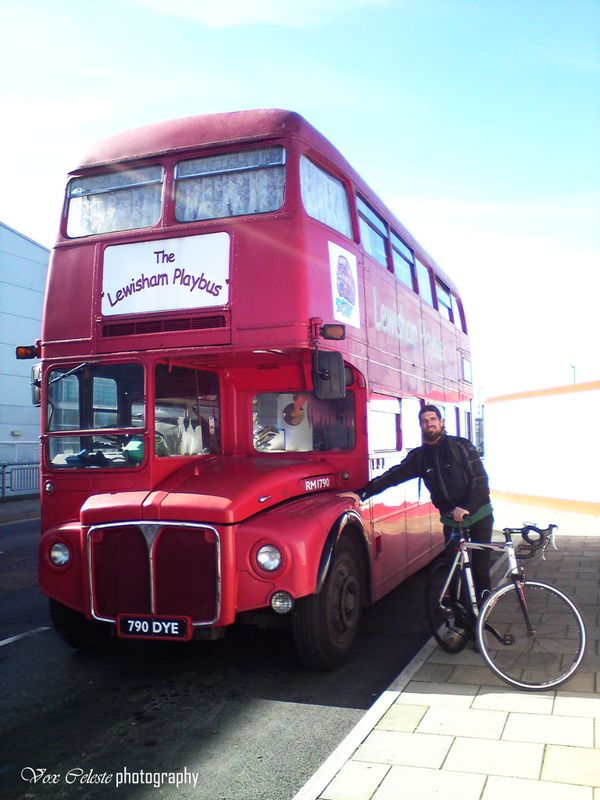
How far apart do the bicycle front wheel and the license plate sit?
1.94 metres

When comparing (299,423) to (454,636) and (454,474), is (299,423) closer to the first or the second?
(454,474)

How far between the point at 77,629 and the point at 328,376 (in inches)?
110

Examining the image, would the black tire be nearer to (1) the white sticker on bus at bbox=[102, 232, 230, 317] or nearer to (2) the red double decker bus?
(2) the red double decker bus

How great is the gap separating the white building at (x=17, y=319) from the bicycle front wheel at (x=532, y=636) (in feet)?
82.5

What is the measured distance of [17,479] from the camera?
2261cm

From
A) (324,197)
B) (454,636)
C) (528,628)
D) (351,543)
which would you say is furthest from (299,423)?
(528,628)

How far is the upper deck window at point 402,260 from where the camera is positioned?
9.13 m

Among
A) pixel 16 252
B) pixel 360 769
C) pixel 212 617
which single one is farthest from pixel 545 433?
pixel 16 252

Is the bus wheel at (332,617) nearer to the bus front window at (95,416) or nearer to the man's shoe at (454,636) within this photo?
the man's shoe at (454,636)

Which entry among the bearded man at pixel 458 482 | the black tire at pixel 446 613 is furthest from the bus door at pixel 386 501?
the bearded man at pixel 458 482

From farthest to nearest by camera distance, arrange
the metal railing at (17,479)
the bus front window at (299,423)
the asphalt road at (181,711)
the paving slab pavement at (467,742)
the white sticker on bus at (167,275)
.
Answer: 1. the metal railing at (17,479)
2. the bus front window at (299,423)
3. the white sticker on bus at (167,275)
4. the asphalt road at (181,711)
5. the paving slab pavement at (467,742)

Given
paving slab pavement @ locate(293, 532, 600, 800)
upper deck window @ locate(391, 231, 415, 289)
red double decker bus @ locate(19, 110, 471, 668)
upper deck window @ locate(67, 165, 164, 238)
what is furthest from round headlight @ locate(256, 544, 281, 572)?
upper deck window @ locate(391, 231, 415, 289)

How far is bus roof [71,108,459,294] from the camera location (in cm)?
653

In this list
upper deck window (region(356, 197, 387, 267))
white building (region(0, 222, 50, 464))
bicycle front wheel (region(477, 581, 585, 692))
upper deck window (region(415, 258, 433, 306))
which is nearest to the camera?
bicycle front wheel (region(477, 581, 585, 692))
